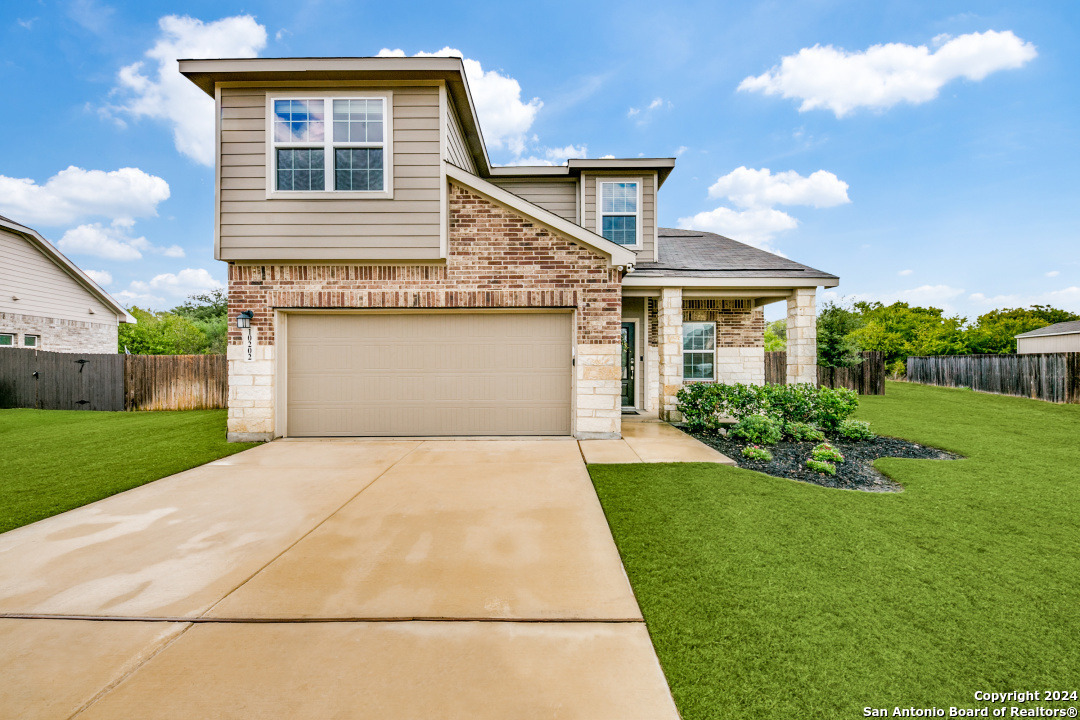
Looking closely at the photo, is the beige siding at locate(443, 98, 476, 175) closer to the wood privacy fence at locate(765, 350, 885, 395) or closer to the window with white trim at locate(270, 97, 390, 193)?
the window with white trim at locate(270, 97, 390, 193)

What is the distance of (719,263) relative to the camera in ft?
28.5

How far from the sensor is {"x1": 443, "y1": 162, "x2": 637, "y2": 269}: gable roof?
251 inches

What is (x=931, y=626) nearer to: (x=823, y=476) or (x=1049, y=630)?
(x=1049, y=630)

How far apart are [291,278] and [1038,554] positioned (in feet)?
28.1

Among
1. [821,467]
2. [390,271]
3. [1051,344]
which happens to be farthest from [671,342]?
[1051,344]

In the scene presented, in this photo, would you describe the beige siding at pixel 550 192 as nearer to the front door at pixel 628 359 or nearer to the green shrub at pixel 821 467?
the front door at pixel 628 359

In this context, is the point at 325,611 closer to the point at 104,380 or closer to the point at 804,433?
the point at 804,433

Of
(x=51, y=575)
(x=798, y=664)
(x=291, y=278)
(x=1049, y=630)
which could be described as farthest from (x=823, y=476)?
(x=291, y=278)

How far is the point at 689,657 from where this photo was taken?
6.22 ft

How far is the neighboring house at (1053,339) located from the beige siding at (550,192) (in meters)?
25.7

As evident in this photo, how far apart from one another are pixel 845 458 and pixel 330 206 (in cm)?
807

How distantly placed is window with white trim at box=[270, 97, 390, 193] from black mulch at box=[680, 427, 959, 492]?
6467 mm

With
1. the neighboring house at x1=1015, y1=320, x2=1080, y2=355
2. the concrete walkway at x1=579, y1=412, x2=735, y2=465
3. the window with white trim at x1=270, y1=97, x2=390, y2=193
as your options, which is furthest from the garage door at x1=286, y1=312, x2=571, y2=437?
the neighboring house at x1=1015, y1=320, x2=1080, y2=355

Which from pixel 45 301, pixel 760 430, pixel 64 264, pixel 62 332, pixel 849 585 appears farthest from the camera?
pixel 64 264
